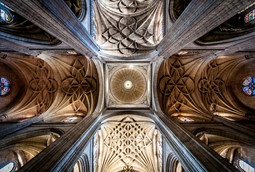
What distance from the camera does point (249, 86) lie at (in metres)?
14.3

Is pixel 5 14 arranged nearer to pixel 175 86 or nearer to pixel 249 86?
pixel 175 86

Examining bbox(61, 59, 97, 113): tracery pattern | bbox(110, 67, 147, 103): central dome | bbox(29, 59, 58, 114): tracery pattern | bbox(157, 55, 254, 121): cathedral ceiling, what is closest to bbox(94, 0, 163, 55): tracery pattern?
bbox(110, 67, 147, 103): central dome

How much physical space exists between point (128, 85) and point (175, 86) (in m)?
4.09

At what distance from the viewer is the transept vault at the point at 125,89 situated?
1127cm

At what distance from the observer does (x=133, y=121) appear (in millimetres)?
15672

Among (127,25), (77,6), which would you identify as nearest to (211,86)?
(127,25)

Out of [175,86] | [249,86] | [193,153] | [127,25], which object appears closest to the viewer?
[193,153]

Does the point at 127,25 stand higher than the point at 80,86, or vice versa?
the point at 127,25

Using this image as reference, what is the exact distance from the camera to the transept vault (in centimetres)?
→ 1127

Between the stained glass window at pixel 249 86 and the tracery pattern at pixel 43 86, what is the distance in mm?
15537

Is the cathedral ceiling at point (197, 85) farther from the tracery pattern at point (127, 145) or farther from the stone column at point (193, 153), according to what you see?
the stone column at point (193, 153)

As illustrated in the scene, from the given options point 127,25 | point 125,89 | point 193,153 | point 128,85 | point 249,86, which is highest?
point 127,25

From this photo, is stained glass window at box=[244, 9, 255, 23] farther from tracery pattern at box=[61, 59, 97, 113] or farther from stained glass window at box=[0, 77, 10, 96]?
stained glass window at box=[0, 77, 10, 96]

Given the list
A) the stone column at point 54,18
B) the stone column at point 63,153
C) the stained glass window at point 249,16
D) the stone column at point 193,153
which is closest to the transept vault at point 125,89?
the stained glass window at point 249,16
